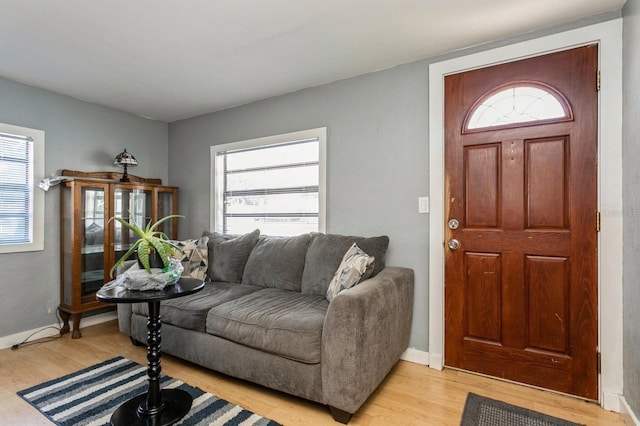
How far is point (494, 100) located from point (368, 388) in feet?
6.71

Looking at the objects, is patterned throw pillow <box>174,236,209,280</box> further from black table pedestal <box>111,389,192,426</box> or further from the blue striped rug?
black table pedestal <box>111,389,192,426</box>

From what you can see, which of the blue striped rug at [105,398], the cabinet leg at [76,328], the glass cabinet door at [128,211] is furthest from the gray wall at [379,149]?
the cabinet leg at [76,328]

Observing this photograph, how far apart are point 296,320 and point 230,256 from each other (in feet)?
4.35

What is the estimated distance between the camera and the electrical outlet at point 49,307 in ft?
10.0

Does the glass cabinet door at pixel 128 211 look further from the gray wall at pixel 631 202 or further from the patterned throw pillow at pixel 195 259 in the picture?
the gray wall at pixel 631 202

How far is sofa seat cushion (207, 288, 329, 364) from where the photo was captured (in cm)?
182

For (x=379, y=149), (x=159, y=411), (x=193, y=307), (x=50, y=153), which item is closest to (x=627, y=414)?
(x=379, y=149)

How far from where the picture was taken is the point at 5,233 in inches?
110

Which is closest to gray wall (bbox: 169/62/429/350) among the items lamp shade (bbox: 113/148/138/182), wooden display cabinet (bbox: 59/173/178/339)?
lamp shade (bbox: 113/148/138/182)

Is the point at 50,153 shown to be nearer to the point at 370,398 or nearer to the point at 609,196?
the point at 370,398

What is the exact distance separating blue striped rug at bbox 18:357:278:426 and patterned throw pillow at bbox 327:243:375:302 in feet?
2.78

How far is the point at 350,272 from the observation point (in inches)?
84.2

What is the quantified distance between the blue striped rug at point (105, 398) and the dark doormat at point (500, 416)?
1089 millimetres

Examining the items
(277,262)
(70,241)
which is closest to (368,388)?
(277,262)
